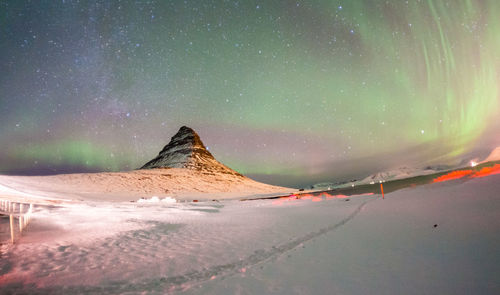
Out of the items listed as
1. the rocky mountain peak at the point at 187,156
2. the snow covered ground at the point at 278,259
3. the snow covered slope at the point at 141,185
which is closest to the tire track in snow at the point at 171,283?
the snow covered ground at the point at 278,259

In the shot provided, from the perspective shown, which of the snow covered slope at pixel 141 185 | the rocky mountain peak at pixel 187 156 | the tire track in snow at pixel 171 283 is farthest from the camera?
the rocky mountain peak at pixel 187 156

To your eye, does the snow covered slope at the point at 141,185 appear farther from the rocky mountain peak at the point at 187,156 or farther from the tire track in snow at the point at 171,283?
the tire track in snow at the point at 171,283

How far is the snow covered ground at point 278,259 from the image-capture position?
13.4 ft

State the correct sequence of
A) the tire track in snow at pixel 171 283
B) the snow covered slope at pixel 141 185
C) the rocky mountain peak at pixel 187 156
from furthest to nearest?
the rocky mountain peak at pixel 187 156
the snow covered slope at pixel 141 185
the tire track in snow at pixel 171 283

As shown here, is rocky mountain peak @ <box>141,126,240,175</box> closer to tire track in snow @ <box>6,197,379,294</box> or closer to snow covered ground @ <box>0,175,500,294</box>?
snow covered ground @ <box>0,175,500,294</box>

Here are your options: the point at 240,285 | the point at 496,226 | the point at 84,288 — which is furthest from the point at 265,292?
the point at 496,226

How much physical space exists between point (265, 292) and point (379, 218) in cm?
851

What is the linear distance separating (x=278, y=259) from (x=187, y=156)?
147415 millimetres

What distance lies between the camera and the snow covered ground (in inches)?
161

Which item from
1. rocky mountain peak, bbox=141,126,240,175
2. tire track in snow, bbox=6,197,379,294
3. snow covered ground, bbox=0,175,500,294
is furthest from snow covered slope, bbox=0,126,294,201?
tire track in snow, bbox=6,197,379,294

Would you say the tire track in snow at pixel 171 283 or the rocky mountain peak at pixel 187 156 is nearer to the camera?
the tire track in snow at pixel 171 283

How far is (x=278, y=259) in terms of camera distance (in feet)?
18.5

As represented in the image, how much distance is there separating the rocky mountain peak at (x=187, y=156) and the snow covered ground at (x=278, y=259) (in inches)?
4776

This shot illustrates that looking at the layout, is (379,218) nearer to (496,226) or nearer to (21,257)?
(496,226)
